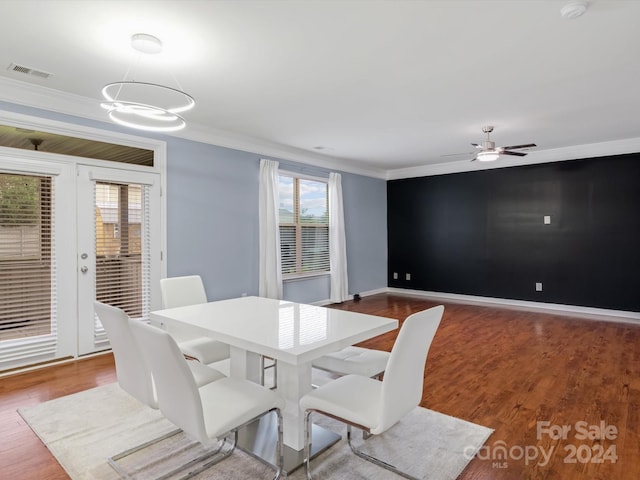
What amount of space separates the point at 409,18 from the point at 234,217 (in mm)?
3433

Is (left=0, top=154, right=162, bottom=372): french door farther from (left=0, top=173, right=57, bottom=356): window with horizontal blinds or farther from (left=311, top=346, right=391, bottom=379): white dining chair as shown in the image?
(left=311, top=346, right=391, bottom=379): white dining chair

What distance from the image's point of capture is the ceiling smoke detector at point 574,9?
6.92 ft

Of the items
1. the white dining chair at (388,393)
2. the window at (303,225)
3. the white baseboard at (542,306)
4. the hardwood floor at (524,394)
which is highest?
the window at (303,225)

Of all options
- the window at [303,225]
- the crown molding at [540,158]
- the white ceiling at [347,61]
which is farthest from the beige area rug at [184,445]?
the crown molding at [540,158]

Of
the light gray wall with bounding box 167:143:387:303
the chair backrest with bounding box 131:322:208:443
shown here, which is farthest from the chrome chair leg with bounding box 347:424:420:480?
the light gray wall with bounding box 167:143:387:303

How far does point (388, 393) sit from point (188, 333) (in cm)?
146

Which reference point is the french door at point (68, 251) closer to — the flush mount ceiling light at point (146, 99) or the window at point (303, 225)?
the flush mount ceiling light at point (146, 99)

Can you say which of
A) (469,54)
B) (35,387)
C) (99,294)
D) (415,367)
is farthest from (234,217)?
(415,367)

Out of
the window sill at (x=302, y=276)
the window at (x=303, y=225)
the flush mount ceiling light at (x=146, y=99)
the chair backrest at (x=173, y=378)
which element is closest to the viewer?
the chair backrest at (x=173, y=378)

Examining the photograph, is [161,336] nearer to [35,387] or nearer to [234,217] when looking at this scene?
[35,387]

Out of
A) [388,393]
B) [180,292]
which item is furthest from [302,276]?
[388,393]

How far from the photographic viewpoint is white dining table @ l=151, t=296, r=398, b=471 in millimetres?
1861

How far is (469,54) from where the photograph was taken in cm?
277

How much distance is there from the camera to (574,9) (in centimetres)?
214
